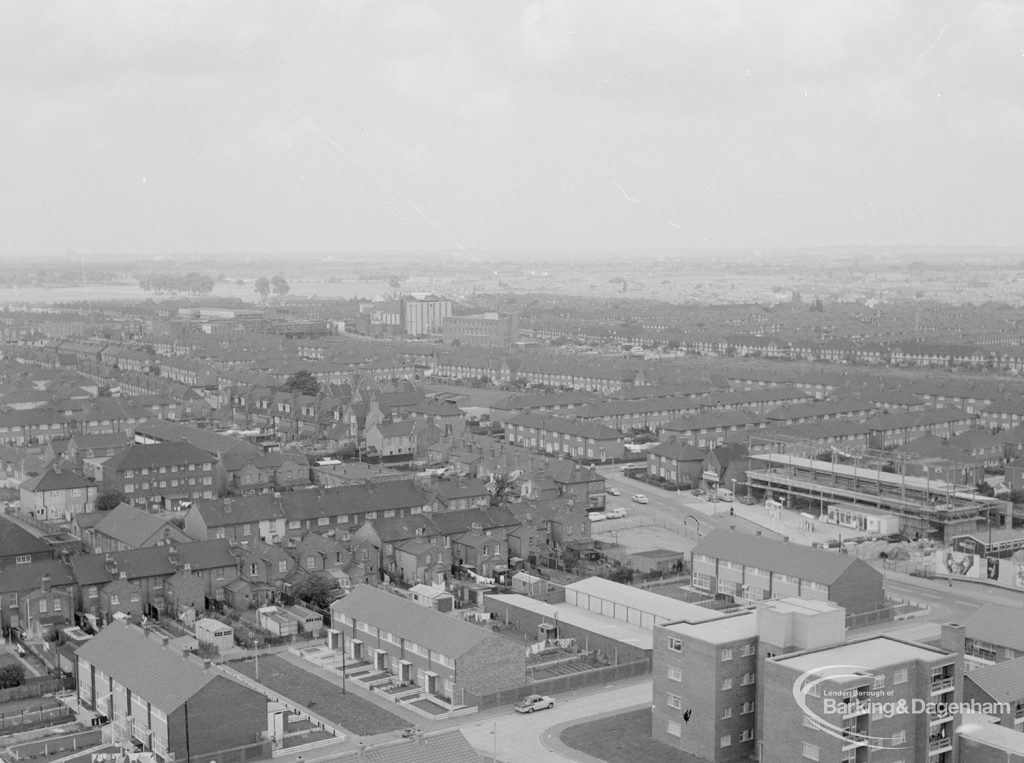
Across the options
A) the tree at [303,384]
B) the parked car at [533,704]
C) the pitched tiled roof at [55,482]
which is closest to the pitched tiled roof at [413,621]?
the parked car at [533,704]

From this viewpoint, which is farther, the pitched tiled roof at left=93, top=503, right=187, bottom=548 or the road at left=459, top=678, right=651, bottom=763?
the pitched tiled roof at left=93, top=503, right=187, bottom=548

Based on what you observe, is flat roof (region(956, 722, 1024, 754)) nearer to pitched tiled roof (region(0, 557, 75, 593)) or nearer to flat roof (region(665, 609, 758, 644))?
flat roof (region(665, 609, 758, 644))

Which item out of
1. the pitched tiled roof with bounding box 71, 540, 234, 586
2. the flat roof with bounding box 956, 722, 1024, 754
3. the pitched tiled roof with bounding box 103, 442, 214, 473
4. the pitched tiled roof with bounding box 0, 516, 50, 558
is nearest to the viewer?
the flat roof with bounding box 956, 722, 1024, 754

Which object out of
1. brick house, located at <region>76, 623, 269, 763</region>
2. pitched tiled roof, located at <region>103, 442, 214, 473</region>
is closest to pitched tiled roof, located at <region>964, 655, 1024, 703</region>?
brick house, located at <region>76, 623, 269, 763</region>

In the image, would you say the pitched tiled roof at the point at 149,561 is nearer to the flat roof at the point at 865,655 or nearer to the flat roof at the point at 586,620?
the flat roof at the point at 586,620

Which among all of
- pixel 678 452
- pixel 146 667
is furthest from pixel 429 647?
pixel 678 452

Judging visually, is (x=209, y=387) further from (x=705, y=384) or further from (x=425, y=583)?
(x=425, y=583)
